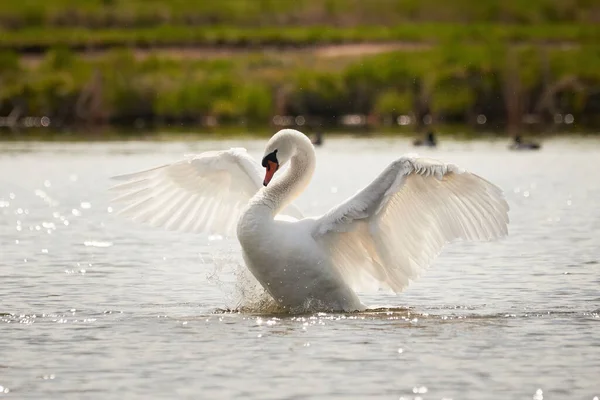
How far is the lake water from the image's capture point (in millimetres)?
10516

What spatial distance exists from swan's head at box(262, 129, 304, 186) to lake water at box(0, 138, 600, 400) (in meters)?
1.32

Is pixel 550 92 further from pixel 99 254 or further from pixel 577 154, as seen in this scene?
pixel 99 254

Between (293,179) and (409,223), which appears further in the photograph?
(293,179)

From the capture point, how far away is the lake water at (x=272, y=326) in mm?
10516

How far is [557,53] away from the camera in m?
95.0

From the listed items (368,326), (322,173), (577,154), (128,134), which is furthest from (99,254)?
(128,134)

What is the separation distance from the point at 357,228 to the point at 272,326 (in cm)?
120

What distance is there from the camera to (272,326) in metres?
13.0

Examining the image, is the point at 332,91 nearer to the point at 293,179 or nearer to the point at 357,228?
the point at 293,179

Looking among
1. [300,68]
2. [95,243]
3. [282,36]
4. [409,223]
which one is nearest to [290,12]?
[282,36]

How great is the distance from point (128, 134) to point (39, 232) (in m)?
37.4

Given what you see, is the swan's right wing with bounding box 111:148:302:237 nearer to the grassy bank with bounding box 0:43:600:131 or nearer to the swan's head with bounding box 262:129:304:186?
the swan's head with bounding box 262:129:304:186

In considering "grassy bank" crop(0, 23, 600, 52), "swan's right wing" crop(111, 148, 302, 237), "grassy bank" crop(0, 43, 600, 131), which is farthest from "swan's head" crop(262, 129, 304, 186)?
"grassy bank" crop(0, 23, 600, 52)

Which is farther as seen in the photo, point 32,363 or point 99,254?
point 99,254
